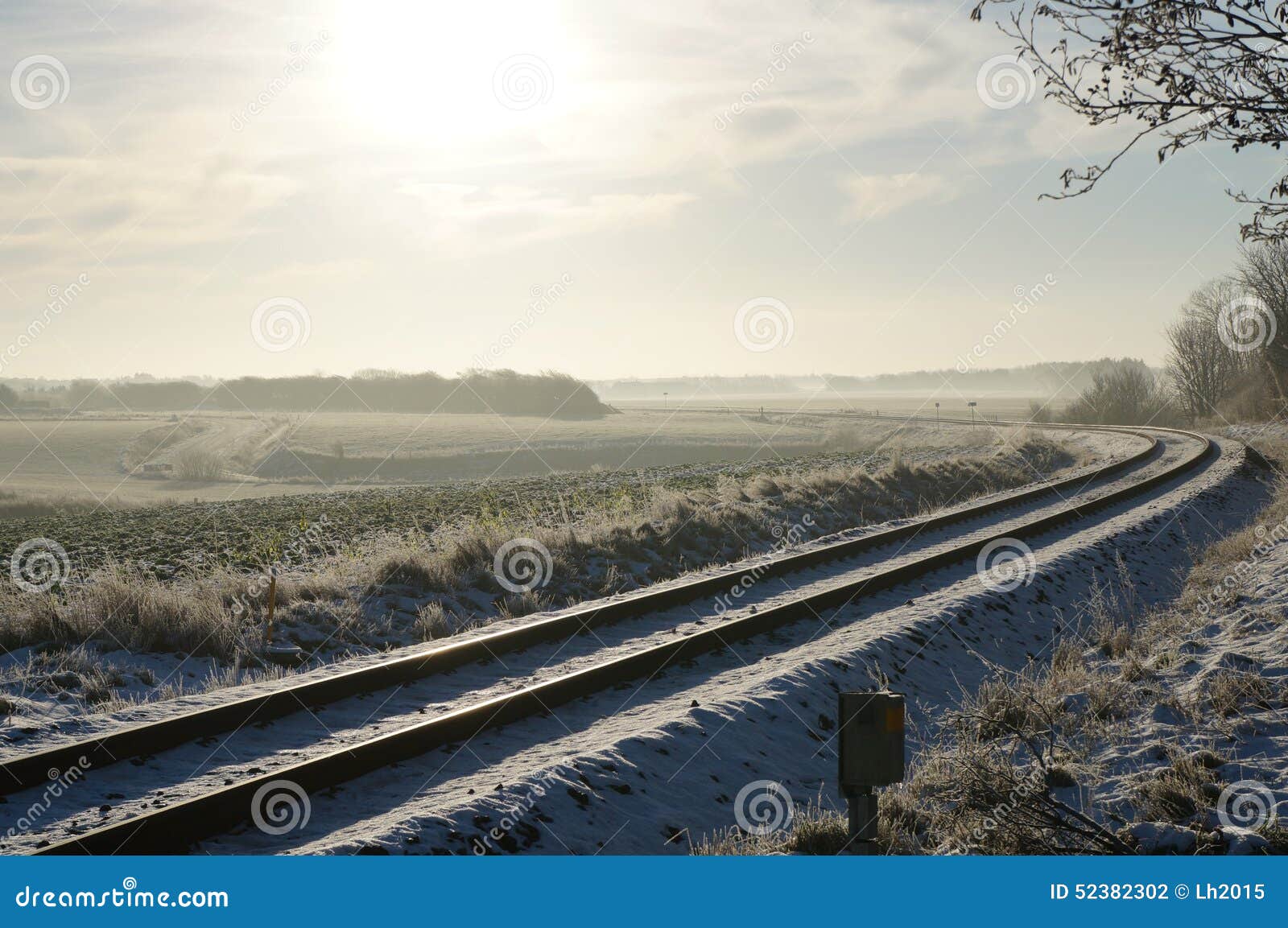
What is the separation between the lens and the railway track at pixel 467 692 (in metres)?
5.63

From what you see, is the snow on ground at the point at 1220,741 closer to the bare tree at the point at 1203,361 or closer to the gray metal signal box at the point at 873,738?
the gray metal signal box at the point at 873,738

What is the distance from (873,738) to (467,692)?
4.95 m

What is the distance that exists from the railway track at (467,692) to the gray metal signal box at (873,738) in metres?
3.46

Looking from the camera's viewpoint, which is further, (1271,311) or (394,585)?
(1271,311)

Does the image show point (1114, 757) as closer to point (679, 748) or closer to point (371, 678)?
point (679, 748)

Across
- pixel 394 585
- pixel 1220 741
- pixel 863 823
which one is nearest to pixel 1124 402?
pixel 394 585

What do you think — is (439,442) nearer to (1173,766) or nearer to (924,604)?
(924,604)

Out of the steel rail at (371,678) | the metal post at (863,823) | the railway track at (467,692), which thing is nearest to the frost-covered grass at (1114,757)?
the metal post at (863,823)

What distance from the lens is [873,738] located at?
4.66 m

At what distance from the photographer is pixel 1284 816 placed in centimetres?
577

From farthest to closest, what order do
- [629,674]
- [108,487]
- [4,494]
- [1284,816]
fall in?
[108,487]
[4,494]
[629,674]
[1284,816]

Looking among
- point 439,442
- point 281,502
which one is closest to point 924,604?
point 281,502

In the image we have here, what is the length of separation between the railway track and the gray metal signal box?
3462 mm

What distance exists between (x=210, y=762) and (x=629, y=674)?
3.70m
